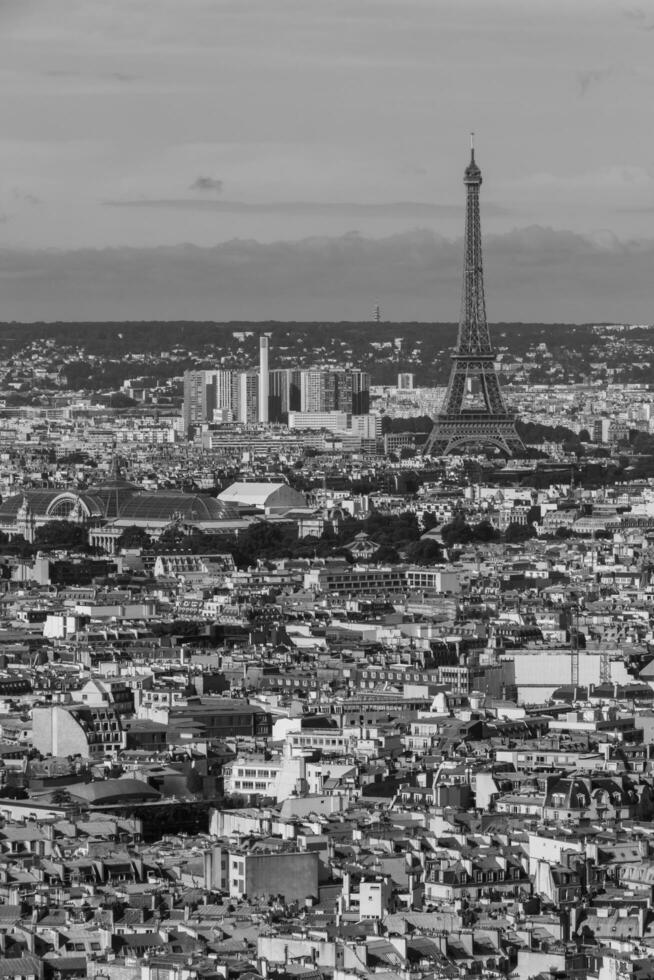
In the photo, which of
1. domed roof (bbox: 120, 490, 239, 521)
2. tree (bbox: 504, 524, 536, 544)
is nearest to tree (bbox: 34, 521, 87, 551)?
domed roof (bbox: 120, 490, 239, 521)

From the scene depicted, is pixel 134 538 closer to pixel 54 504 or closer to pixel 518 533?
pixel 518 533

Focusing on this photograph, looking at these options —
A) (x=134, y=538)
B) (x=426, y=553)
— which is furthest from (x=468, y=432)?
(x=426, y=553)

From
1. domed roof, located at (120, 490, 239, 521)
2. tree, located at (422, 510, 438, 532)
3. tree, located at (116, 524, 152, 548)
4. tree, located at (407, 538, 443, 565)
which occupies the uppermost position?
domed roof, located at (120, 490, 239, 521)

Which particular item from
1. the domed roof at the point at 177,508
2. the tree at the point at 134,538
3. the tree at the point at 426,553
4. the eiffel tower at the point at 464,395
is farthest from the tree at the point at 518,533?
the eiffel tower at the point at 464,395

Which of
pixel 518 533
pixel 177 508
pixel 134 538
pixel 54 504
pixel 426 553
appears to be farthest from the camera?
pixel 54 504

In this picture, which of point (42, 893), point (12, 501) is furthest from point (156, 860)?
point (12, 501)

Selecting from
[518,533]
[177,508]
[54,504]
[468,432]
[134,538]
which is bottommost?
[134,538]

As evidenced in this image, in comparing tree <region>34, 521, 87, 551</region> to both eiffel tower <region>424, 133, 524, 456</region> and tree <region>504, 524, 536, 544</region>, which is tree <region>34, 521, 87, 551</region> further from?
eiffel tower <region>424, 133, 524, 456</region>

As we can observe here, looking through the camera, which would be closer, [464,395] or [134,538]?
[134,538]

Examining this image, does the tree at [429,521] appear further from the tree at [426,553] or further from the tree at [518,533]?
the tree at [426,553]
